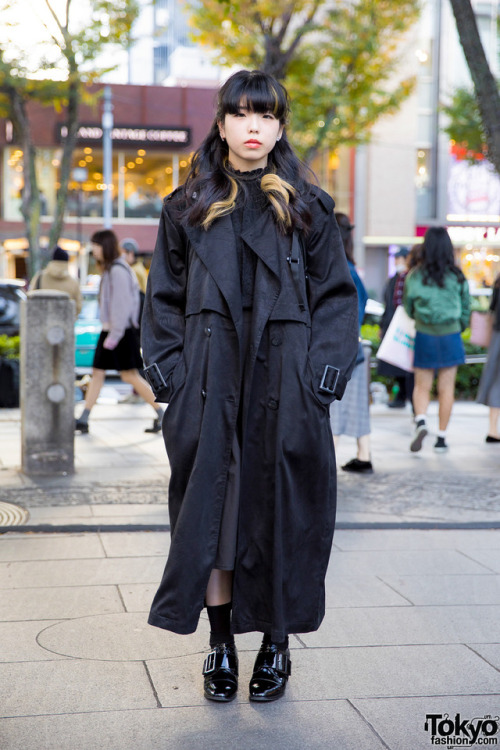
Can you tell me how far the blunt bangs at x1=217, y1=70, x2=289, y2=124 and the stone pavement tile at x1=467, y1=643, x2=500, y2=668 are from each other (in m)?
1.95

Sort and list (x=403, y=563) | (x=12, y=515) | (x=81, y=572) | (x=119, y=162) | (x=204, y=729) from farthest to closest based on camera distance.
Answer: (x=119, y=162) < (x=12, y=515) < (x=403, y=563) < (x=81, y=572) < (x=204, y=729)

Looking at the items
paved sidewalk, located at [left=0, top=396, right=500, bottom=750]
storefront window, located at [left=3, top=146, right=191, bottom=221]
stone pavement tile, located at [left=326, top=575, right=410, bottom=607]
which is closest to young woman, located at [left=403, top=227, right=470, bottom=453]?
paved sidewalk, located at [left=0, top=396, right=500, bottom=750]

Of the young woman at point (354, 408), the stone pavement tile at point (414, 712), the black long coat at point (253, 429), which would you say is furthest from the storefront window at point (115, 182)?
the stone pavement tile at point (414, 712)

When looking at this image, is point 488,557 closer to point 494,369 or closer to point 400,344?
point 400,344

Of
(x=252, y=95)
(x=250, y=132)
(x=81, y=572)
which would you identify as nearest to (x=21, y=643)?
(x=81, y=572)

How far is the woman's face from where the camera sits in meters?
2.95

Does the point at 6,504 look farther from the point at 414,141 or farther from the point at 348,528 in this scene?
the point at 414,141

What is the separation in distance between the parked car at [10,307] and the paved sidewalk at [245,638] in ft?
24.0

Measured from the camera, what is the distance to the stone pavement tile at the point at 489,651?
3348mm

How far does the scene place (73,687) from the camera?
3045 millimetres

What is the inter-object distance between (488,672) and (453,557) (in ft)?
5.11

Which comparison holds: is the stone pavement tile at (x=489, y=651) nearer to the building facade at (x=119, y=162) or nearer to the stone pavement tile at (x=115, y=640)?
the stone pavement tile at (x=115, y=640)

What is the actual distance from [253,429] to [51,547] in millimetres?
2207

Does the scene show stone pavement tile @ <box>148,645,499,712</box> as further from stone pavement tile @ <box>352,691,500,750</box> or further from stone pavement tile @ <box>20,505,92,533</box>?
stone pavement tile @ <box>20,505,92,533</box>
